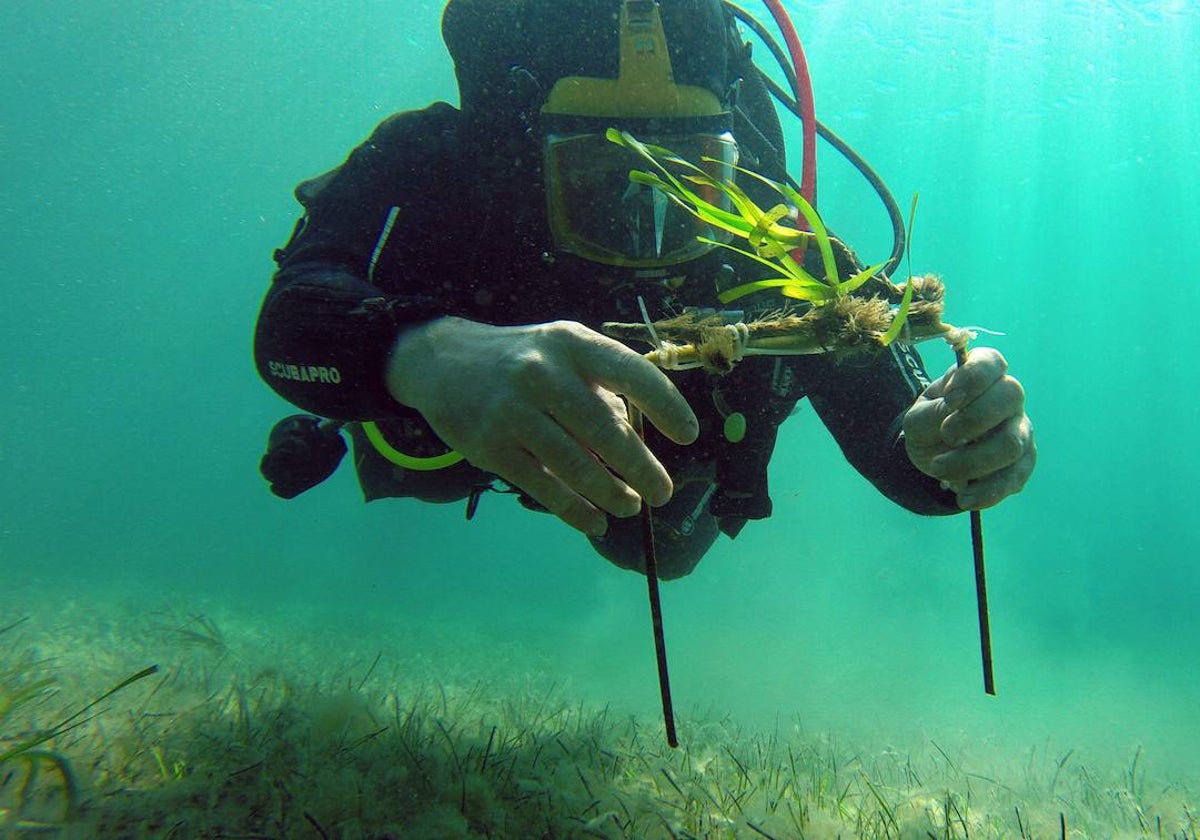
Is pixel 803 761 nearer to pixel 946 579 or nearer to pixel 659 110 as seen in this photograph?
pixel 659 110

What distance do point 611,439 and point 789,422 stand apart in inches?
1479

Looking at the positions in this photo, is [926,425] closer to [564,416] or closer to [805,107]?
[564,416]

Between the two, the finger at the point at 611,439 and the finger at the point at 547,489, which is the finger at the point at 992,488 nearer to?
the finger at the point at 611,439

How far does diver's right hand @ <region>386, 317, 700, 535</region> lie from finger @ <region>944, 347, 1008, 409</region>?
785mm

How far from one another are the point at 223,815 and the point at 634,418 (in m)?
1.35

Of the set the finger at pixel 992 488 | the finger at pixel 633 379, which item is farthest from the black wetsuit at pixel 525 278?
the finger at pixel 633 379

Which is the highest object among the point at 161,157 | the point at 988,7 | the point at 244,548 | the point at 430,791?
the point at 161,157

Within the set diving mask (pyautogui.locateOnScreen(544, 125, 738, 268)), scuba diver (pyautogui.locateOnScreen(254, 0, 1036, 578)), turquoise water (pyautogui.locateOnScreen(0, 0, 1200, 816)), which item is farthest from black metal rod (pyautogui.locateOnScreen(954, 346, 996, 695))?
turquoise water (pyautogui.locateOnScreen(0, 0, 1200, 816))

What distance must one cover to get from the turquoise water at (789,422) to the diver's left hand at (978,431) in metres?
8.77

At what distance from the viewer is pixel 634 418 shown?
4.37 ft

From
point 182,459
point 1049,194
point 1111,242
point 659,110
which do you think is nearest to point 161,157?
point 182,459

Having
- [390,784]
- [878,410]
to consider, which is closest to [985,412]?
[878,410]

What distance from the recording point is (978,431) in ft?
4.62

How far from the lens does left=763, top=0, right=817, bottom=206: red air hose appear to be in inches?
124
